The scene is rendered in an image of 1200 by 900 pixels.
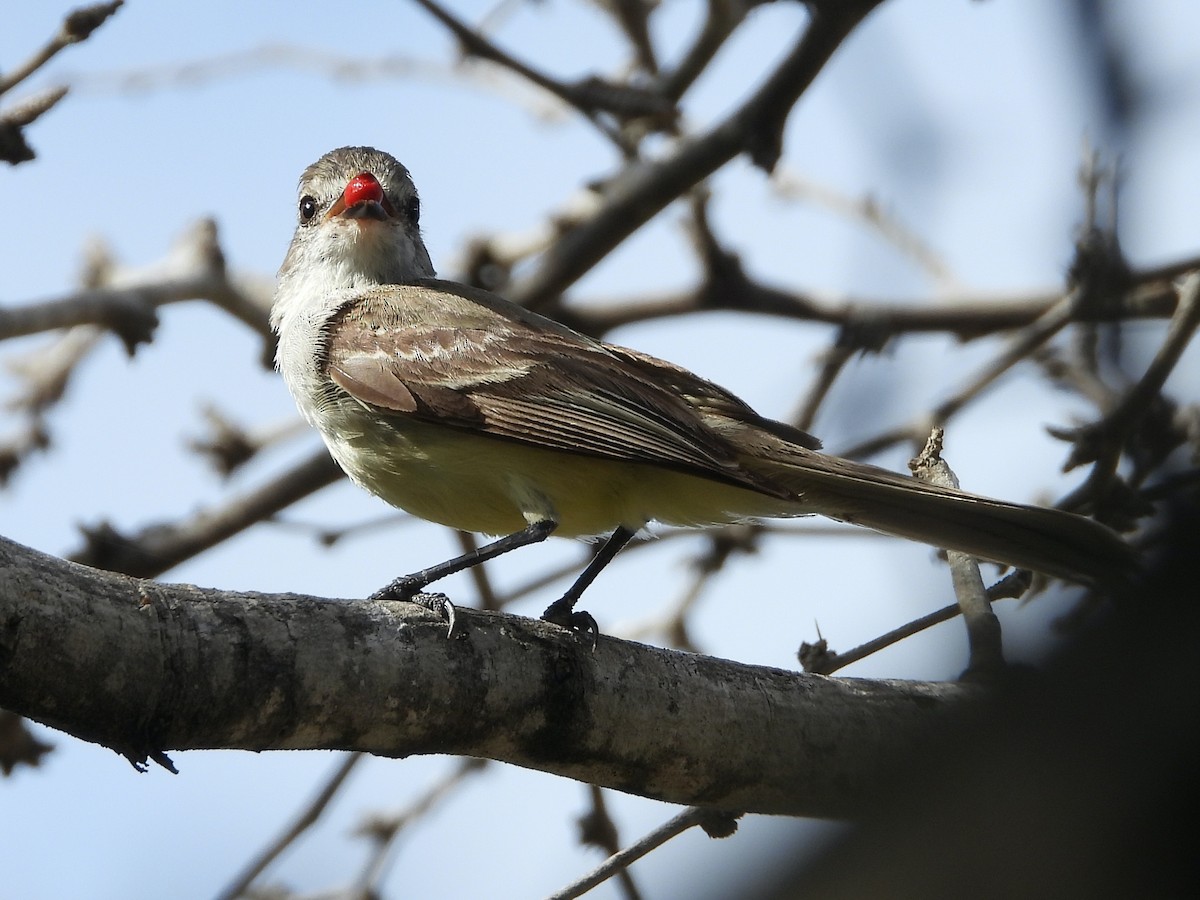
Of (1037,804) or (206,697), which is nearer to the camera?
(1037,804)

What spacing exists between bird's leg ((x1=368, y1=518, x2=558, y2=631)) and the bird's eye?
8.90ft

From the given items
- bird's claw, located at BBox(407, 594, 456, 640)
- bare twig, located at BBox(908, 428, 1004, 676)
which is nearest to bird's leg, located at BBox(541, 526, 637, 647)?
bird's claw, located at BBox(407, 594, 456, 640)

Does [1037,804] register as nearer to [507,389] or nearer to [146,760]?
[146,760]

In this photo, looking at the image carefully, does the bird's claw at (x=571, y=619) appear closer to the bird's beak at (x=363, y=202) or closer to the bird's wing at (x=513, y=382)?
the bird's wing at (x=513, y=382)

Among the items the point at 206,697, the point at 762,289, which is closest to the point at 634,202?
the point at 762,289

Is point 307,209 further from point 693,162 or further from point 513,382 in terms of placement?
point 513,382

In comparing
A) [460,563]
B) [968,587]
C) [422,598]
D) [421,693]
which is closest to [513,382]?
[460,563]

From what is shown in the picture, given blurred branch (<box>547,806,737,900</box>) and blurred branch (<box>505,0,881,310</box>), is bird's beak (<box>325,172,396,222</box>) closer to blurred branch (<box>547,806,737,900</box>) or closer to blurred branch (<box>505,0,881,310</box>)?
blurred branch (<box>505,0,881,310</box>)

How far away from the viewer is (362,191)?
7023 mm

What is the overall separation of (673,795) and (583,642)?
0.56m

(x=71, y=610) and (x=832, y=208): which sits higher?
(x=832, y=208)

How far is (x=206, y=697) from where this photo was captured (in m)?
3.30

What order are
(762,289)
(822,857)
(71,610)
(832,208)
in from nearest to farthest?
1. (822,857)
2. (71,610)
3. (762,289)
4. (832,208)

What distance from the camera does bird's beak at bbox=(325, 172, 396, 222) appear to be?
22.7 feet
